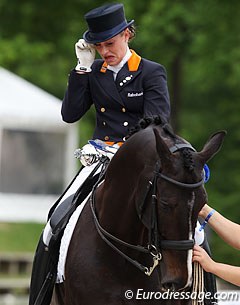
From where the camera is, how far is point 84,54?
7316mm

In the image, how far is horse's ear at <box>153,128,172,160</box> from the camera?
615 centimetres

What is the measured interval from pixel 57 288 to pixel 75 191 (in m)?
0.75

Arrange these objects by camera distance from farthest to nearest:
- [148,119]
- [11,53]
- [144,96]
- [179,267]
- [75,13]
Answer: [75,13], [11,53], [144,96], [148,119], [179,267]

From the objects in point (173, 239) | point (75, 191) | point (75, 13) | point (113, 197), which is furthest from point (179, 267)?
point (75, 13)

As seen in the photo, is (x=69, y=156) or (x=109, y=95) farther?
(x=69, y=156)

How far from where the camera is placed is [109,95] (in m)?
7.43

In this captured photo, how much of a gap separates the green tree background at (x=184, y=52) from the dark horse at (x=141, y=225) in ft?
51.3

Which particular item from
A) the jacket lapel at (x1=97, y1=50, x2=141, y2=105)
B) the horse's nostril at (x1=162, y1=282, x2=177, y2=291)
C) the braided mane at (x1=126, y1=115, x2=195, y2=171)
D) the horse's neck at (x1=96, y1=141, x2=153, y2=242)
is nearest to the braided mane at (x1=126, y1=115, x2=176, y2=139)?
the braided mane at (x1=126, y1=115, x2=195, y2=171)

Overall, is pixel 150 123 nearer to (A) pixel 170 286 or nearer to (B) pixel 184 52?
(A) pixel 170 286

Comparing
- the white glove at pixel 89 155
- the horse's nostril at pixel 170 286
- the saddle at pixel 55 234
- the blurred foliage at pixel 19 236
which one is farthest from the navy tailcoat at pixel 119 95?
the blurred foliage at pixel 19 236

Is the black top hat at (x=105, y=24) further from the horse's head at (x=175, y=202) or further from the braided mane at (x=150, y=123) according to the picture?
the horse's head at (x=175, y=202)

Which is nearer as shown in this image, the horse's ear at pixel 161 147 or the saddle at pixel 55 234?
the horse's ear at pixel 161 147

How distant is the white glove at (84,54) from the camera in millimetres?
7270

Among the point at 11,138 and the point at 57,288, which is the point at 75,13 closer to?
the point at 11,138
